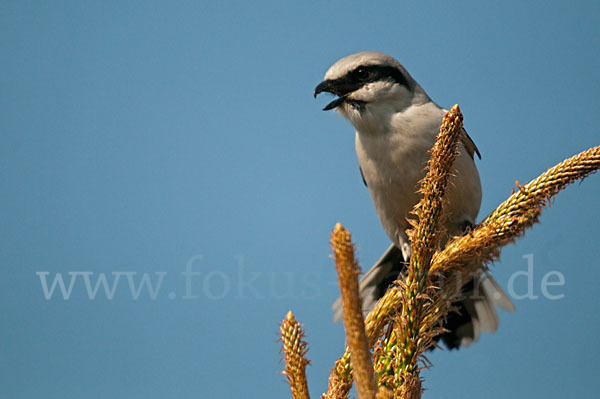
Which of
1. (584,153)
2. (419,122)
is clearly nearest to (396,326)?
(584,153)

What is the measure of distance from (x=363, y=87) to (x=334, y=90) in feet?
0.64

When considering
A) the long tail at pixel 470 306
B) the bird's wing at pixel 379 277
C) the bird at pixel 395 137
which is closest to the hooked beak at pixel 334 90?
the bird at pixel 395 137

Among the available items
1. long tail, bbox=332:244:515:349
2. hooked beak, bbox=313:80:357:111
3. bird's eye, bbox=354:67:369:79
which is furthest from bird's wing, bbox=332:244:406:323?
bird's eye, bbox=354:67:369:79

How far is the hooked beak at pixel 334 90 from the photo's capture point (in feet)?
12.1

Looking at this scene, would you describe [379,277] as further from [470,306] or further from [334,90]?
[334,90]

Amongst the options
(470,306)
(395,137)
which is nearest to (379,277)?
(470,306)

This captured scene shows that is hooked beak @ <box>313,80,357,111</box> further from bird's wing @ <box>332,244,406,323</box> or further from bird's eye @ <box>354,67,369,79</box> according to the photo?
bird's wing @ <box>332,244,406,323</box>

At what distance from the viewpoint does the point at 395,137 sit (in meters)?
3.61


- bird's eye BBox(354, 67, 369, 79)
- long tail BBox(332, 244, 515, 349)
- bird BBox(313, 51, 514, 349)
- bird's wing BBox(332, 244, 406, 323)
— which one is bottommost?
long tail BBox(332, 244, 515, 349)

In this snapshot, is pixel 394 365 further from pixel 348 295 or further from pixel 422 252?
pixel 348 295

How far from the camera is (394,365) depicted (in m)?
1.47

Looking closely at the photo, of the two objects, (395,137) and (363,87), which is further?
(363,87)

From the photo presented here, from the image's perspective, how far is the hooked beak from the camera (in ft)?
12.1

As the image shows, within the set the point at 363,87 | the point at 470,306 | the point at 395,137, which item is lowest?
the point at 470,306
